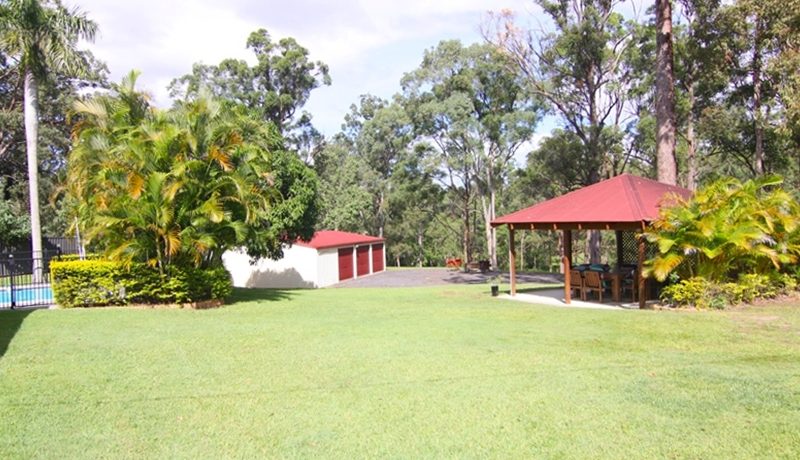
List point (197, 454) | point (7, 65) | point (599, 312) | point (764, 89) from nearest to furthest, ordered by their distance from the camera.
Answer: point (197, 454) → point (599, 312) → point (764, 89) → point (7, 65)

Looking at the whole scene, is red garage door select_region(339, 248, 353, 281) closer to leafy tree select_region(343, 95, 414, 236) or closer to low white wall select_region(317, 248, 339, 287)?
low white wall select_region(317, 248, 339, 287)

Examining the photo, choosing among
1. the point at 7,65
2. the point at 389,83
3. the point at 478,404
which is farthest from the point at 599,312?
the point at 7,65

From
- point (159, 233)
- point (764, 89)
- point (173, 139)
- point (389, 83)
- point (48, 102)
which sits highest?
point (389, 83)

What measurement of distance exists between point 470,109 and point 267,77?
1378 centimetres

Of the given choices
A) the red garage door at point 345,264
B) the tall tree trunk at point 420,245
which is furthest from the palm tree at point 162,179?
the tall tree trunk at point 420,245

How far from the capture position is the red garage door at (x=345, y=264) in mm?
30391

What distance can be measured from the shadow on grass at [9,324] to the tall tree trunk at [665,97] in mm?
15977

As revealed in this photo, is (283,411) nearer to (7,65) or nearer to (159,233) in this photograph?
(159,233)

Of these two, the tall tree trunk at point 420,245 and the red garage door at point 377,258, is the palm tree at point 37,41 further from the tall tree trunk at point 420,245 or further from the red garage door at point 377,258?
the tall tree trunk at point 420,245

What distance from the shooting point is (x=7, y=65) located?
103 ft

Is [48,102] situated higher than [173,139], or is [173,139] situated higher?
[48,102]

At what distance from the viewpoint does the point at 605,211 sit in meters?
12.3

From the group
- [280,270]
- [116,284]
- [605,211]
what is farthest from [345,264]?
[605,211]

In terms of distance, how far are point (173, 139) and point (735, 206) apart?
12.2 metres
